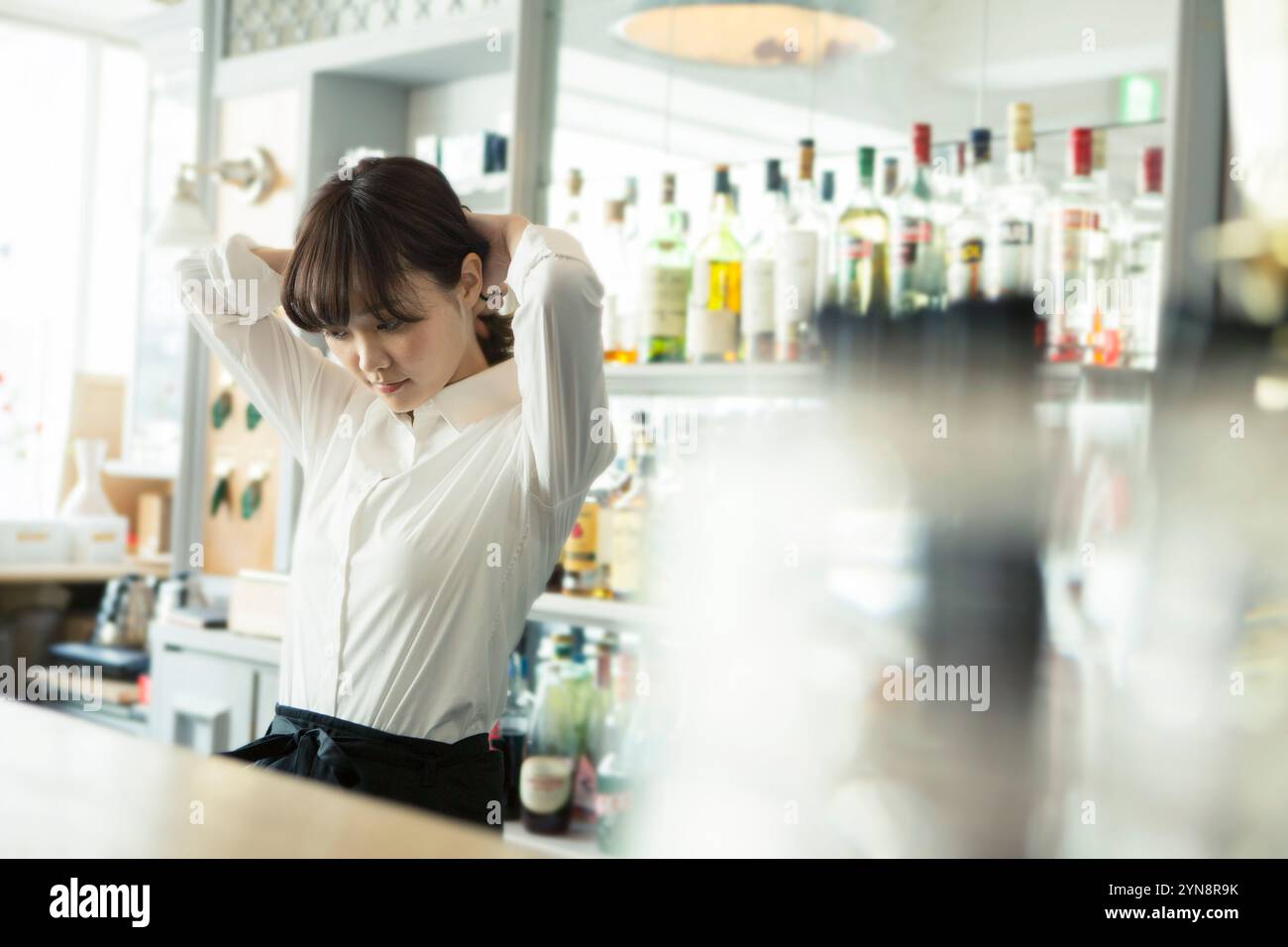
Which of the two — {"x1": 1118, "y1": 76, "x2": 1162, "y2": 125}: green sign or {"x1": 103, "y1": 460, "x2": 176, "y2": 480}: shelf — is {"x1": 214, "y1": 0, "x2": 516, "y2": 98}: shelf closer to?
{"x1": 1118, "y1": 76, "x2": 1162, "y2": 125}: green sign

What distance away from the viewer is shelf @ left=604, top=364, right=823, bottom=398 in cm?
194

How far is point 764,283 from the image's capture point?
78.4 inches

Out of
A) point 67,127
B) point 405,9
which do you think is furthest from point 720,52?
point 67,127

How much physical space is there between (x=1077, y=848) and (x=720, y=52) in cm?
140

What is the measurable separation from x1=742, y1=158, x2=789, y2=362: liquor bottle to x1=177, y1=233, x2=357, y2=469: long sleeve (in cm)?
74

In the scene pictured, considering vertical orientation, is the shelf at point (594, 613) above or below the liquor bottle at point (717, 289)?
below

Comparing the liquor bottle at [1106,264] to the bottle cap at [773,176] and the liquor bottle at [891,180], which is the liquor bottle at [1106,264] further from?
the bottle cap at [773,176]

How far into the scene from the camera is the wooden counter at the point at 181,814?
0.49 m

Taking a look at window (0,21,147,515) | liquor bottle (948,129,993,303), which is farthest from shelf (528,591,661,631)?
window (0,21,147,515)

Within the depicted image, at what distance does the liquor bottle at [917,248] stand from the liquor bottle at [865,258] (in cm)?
2

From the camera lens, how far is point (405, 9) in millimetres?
2754

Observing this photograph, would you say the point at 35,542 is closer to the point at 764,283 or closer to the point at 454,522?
the point at 764,283

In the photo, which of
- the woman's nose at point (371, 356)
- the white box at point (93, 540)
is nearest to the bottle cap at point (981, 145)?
the woman's nose at point (371, 356)
